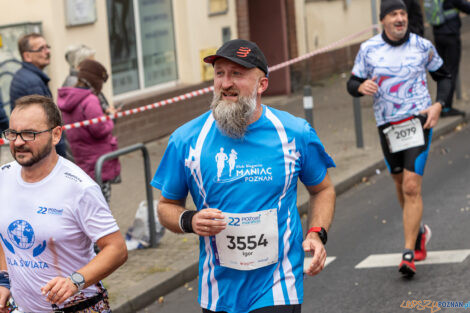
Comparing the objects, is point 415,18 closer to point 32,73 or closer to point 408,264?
point 408,264

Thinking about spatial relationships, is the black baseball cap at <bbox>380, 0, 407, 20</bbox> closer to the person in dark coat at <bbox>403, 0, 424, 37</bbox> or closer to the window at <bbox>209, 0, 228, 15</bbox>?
the person in dark coat at <bbox>403, 0, 424, 37</bbox>

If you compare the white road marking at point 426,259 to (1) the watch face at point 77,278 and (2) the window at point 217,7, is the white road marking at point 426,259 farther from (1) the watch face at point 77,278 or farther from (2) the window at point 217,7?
(2) the window at point 217,7

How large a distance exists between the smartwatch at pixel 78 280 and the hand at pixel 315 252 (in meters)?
0.97

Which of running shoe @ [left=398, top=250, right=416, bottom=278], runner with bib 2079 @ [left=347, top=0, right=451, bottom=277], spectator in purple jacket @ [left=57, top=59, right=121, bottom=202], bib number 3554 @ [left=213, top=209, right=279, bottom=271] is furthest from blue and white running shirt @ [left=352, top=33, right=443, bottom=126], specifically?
→ bib number 3554 @ [left=213, top=209, right=279, bottom=271]

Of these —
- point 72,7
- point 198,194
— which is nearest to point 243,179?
point 198,194

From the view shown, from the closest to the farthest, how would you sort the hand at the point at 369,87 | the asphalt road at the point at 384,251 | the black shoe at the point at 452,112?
1. the asphalt road at the point at 384,251
2. the hand at the point at 369,87
3. the black shoe at the point at 452,112

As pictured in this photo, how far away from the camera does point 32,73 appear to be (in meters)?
7.79

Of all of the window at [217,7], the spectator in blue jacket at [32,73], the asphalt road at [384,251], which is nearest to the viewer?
the asphalt road at [384,251]

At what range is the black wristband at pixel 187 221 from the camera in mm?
4191

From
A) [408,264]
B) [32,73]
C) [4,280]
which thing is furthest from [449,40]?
[4,280]

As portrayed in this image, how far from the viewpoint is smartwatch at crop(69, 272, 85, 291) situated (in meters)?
3.88

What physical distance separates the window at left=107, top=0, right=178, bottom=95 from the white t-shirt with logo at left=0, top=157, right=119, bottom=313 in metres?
9.86

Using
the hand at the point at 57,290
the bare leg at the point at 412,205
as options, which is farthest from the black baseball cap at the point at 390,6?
the hand at the point at 57,290

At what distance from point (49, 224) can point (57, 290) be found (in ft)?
1.12
